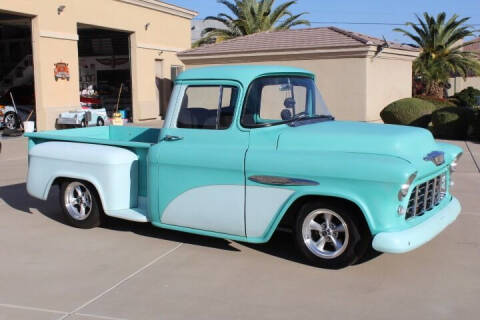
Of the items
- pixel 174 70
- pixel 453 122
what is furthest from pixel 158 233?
pixel 174 70

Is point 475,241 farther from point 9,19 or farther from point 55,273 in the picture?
point 9,19

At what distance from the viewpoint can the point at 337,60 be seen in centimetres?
1758

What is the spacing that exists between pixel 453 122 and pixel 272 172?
1171cm

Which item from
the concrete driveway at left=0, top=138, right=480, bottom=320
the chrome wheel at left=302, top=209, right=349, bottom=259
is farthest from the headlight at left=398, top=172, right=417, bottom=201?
the concrete driveway at left=0, top=138, right=480, bottom=320

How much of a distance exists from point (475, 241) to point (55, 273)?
4361mm

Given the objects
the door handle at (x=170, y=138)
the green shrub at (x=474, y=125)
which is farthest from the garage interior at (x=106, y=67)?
the door handle at (x=170, y=138)

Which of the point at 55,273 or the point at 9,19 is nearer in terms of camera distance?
the point at 55,273

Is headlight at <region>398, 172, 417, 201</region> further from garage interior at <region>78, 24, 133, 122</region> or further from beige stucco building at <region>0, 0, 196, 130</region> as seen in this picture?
garage interior at <region>78, 24, 133, 122</region>

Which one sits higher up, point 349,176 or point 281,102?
point 281,102

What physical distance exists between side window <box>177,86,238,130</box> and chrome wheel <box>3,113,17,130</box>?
15.6m

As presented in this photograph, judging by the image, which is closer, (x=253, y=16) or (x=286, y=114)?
(x=286, y=114)

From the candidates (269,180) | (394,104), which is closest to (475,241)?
(269,180)

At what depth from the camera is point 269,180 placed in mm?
5152

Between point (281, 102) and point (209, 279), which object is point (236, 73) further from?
point (209, 279)
